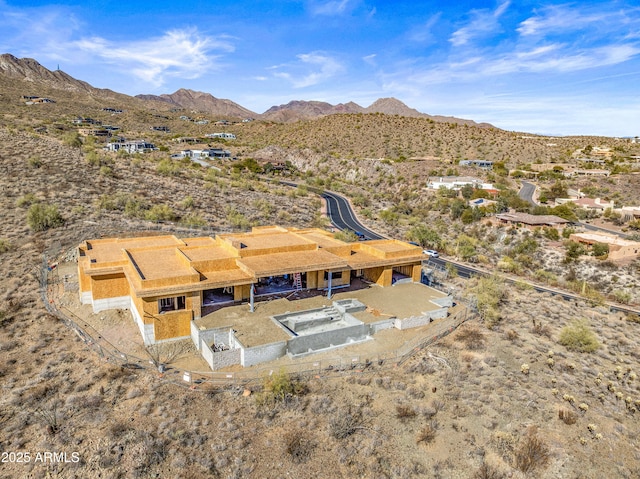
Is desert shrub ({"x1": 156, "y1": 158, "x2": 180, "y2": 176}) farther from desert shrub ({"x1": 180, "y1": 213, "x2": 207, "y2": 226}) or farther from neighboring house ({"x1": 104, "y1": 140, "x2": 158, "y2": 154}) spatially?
neighboring house ({"x1": 104, "y1": 140, "x2": 158, "y2": 154})

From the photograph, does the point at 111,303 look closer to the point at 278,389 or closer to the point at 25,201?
the point at 278,389

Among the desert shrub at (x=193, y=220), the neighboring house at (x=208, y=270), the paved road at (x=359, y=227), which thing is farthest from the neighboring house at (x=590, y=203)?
the desert shrub at (x=193, y=220)

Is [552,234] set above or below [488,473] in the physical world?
above

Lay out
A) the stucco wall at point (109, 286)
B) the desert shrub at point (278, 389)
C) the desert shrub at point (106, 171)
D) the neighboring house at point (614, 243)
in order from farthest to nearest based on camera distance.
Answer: the desert shrub at point (106, 171) < the neighboring house at point (614, 243) < the stucco wall at point (109, 286) < the desert shrub at point (278, 389)

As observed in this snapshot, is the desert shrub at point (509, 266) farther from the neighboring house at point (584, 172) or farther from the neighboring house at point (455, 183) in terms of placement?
the neighboring house at point (584, 172)

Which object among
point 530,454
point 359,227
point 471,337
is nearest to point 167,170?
point 359,227

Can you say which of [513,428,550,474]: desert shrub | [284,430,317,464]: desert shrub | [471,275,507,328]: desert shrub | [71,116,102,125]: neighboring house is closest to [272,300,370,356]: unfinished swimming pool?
[284,430,317,464]: desert shrub
